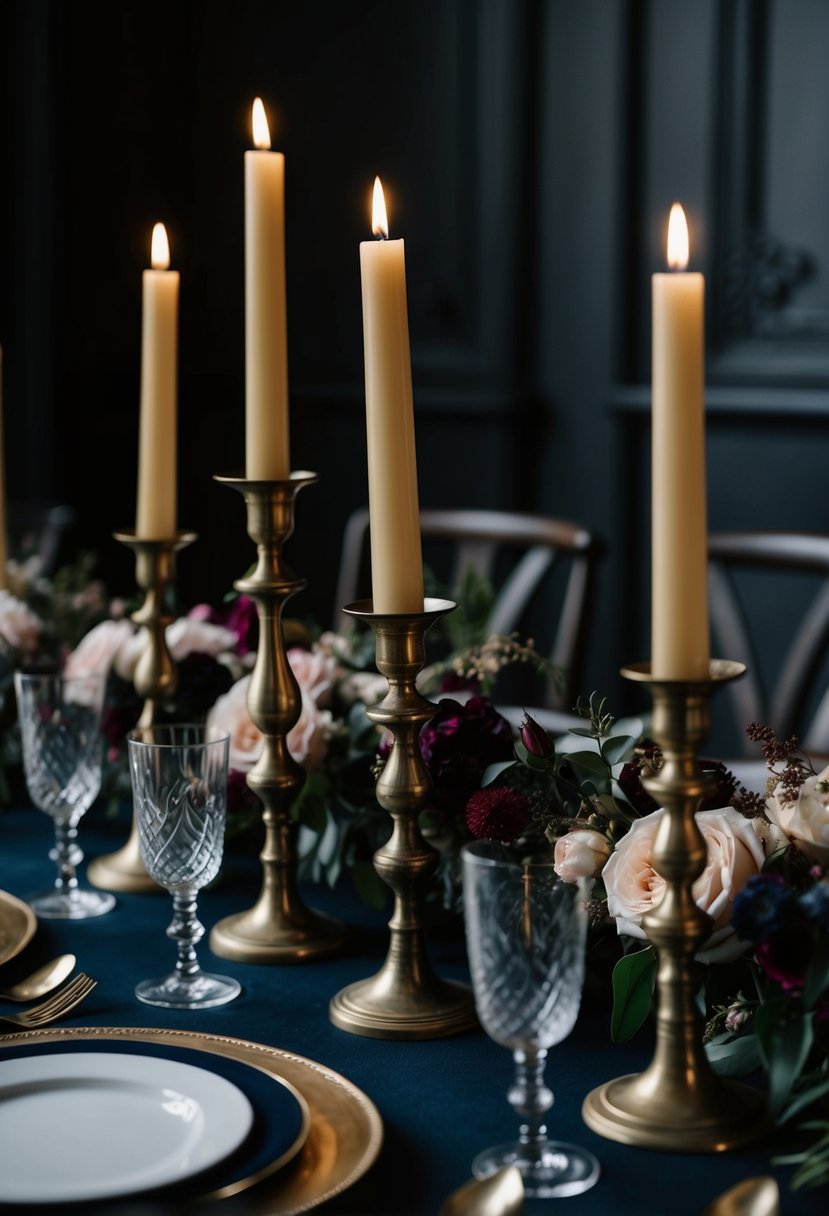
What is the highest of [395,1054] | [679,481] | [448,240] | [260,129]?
[448,240]

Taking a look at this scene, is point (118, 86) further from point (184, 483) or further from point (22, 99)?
point (184, 483)

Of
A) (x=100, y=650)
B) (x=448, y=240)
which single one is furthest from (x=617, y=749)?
(x=448, y=240)

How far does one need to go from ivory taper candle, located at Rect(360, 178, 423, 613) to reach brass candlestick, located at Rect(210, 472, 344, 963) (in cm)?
14

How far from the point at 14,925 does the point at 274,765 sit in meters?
0.22

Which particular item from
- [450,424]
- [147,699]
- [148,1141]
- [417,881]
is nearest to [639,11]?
[450,424]

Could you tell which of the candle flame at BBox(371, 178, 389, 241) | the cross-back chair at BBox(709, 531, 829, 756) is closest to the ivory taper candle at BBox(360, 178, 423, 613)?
the candle flame at BBox(371, 178, 389, 241)

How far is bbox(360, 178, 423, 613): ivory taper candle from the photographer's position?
910 mm

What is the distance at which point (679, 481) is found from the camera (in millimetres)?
738

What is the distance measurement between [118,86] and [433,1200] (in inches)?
128

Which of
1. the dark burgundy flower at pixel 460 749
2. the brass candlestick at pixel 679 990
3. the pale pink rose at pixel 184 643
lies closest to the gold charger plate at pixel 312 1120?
the brass candlestick at pixel 679 990

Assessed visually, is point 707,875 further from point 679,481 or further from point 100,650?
point 100,650

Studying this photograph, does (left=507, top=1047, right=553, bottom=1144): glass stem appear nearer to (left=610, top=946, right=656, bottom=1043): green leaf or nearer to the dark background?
(left=610, top=946, right=656, bottom=1043): green leaf

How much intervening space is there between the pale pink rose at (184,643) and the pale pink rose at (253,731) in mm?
141

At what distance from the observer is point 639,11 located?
3.21 metres
